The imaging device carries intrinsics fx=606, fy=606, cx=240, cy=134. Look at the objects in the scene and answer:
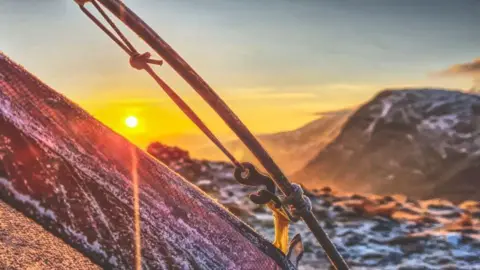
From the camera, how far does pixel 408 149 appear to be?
580 inches

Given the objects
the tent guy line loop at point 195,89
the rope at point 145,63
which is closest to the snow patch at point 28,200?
the tent guy line loop at point 195,89

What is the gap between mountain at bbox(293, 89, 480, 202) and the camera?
13719 millimetres

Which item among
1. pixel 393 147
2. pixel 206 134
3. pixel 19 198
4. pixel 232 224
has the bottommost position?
pixel 19 198

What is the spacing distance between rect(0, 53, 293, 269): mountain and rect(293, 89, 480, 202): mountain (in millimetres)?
12421

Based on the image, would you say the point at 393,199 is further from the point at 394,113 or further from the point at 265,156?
the point at 265,156

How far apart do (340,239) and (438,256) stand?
1.15m

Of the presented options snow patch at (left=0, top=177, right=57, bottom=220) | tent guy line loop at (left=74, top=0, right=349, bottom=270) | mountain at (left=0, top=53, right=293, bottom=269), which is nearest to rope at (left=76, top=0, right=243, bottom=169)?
tent guy line loop at (left=74, top=0, right=349, bottom=270)

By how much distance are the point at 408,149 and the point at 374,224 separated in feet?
23.9

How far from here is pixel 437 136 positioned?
47.5ft

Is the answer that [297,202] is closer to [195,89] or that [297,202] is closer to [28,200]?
[195,89]

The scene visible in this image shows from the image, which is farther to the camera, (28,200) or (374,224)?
(374,224)

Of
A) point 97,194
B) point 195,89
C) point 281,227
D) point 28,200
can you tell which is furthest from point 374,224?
point 28,200

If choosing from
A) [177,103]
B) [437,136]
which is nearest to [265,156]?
[177,103]

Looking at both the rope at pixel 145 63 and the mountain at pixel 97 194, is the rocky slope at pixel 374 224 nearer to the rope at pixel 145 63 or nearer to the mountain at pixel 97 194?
the rope at pixel 145 63
